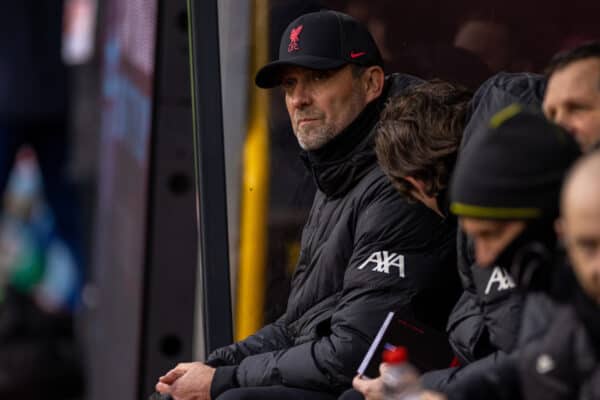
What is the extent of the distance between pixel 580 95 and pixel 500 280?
47 cm

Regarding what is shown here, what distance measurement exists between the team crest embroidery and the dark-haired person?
1.12m

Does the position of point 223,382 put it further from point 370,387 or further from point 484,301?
point 484,301

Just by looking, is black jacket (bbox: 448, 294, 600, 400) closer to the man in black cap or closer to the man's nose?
the man in black cap

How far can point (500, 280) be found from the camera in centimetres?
271

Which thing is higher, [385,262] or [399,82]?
[399,82]

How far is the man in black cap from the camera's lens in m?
3.13

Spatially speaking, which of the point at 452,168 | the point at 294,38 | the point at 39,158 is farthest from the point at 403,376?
the point at 39,158

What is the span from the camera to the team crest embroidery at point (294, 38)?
136 inches

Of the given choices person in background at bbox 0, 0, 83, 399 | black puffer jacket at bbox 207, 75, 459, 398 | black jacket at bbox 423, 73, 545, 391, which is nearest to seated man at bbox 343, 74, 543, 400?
black jacket at bbox 423, 73, 545, 391

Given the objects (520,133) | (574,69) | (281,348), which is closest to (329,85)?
(281,348)

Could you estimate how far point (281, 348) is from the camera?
355 centimetres

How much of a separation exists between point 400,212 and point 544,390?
1187 millimetres

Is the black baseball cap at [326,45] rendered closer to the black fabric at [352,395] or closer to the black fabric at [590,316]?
the black fabric at [352,395]

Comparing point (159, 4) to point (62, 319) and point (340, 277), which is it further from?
point (62, 319)
